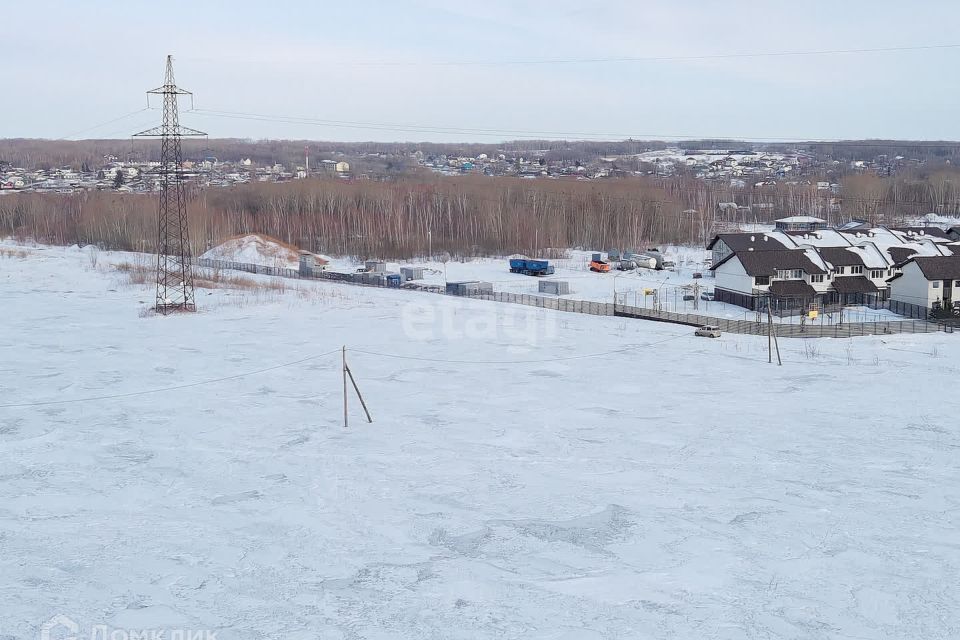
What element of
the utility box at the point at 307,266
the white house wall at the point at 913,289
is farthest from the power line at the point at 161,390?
the utility box at the point at 307,266

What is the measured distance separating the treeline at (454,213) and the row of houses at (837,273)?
1964cm

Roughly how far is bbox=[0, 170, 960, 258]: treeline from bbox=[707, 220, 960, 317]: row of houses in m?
19.6

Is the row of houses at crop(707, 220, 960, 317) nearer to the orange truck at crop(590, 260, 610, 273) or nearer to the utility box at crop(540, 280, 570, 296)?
the utility box at crop(540, 280, 570, 296)

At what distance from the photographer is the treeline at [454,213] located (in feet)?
175

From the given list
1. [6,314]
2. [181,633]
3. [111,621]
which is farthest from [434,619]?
[6,314]

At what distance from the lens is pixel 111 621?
8680 millimetres

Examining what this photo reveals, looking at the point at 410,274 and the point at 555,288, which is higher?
the point at 410,274

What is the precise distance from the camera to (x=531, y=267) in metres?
39.2

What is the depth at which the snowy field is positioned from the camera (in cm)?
905

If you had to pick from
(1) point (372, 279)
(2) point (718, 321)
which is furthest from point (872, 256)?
(1) point (372, 279)

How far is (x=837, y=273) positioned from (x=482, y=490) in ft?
70.9

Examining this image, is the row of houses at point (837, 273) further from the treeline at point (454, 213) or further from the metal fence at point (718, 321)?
the treeline at point (454, 213)

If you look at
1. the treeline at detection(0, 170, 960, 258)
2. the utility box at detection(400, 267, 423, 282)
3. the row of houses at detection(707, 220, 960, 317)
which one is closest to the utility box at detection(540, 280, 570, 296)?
the row of houses at detection(707, 220, 960, 317)

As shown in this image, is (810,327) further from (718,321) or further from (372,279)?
(372,279)
